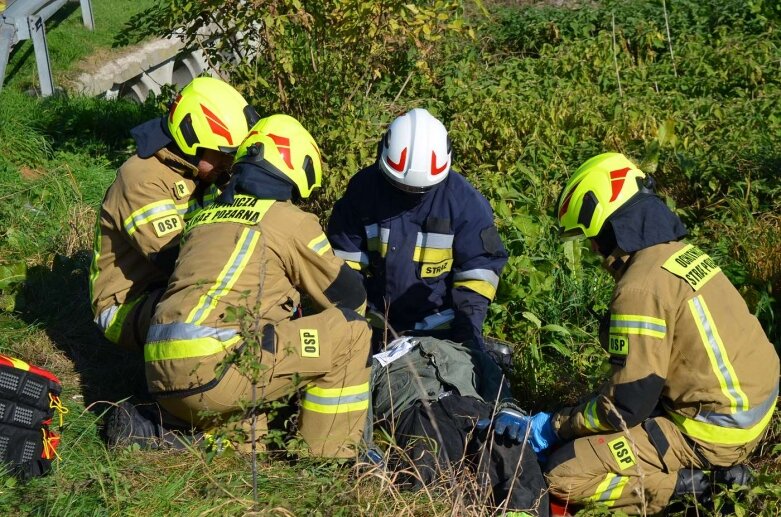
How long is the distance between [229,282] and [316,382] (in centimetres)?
68

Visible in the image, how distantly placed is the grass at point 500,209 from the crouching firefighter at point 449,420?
0.55ft

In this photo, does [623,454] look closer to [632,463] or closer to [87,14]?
[632,463]

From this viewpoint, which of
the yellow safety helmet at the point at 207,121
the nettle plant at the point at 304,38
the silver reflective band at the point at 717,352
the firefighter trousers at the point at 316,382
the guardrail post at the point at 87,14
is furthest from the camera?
the guardrail post at the point at 87,14

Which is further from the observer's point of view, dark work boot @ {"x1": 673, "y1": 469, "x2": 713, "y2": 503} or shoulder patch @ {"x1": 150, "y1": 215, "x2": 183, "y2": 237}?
shoulder patch @ {"x1": 150, "y1": 215, "x2": 183, "y2": 237}

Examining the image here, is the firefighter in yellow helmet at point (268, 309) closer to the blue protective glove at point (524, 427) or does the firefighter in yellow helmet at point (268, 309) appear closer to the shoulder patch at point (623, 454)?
the blue protective glove at point (524, 427)

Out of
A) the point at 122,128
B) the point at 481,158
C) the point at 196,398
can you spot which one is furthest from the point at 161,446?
the point at 122,128

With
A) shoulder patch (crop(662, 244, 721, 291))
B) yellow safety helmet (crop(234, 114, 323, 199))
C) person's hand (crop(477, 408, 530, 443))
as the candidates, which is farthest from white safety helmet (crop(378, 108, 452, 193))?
shoulder patch (crop(662, 244, 721, 291))

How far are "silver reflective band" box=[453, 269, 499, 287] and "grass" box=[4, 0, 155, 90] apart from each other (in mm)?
6209

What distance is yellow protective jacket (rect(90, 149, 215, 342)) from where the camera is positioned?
16.8ft

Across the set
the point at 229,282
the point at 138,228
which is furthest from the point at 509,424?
the point at 138,228

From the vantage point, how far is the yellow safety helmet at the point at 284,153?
459cm

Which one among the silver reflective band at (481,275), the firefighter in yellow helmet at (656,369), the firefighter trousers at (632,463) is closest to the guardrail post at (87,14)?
the silver reflective band at (481,275)

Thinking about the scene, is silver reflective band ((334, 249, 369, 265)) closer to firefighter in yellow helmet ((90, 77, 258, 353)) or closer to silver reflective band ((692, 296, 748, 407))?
firefighter in yellow helmet ((90, 77, 258, 353))

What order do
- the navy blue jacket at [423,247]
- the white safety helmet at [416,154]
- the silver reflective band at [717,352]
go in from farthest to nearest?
the navy blue jacket at [423,247], the white safety helmet at [416,154], the silver reflective band at [717,352]
